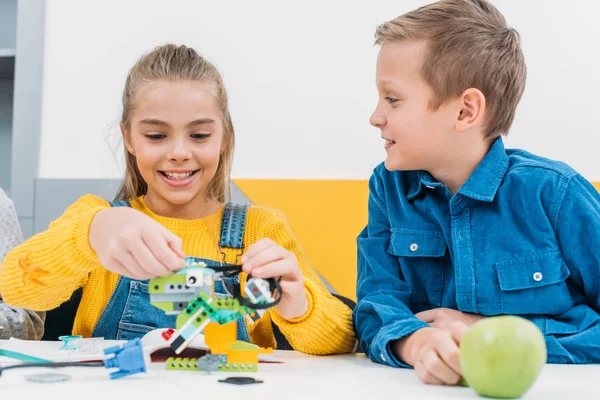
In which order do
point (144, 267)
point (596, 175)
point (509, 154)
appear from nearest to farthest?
point (144, 267), point (509, 154), point (596, 175)

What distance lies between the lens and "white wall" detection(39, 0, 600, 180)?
6.45 ft

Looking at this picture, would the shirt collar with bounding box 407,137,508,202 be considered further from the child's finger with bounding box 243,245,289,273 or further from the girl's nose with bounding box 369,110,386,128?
the child's finger with bounding box 243,245,289,273

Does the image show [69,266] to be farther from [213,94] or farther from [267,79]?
[267,79]

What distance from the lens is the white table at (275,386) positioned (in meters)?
0.67

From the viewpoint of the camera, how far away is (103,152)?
2.08 meters

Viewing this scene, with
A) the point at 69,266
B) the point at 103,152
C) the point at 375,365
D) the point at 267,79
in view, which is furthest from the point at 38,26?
the point at 375,365

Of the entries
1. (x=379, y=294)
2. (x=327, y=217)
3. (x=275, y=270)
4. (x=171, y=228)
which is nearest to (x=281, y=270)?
(x=275, y=270)

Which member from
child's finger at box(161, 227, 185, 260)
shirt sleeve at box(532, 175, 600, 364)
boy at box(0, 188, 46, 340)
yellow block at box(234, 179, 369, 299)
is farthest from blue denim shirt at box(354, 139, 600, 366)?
yellow block at box(234, 179, 369, 299)

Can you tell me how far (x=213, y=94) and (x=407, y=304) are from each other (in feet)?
1.69

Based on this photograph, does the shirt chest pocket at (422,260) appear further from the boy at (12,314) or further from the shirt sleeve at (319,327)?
the boy at (12,314)

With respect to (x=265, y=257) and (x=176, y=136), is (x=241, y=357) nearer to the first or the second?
(x=265, y=257)

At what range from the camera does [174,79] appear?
1.28 meters

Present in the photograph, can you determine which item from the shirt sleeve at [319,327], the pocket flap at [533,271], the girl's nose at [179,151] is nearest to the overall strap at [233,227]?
the girl's nose at [179,151]

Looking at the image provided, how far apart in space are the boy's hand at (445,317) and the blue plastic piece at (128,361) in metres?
0.45
